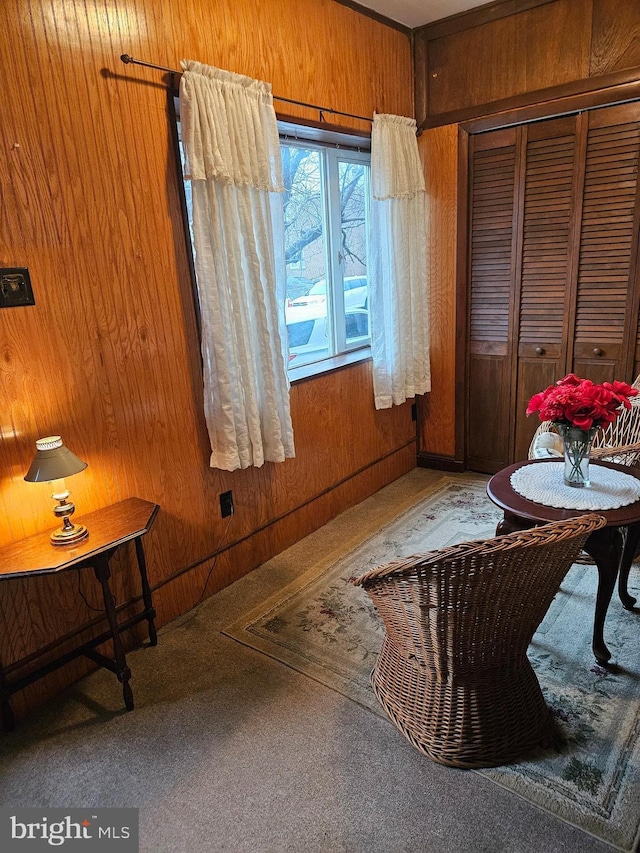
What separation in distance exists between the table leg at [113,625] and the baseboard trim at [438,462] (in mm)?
2544

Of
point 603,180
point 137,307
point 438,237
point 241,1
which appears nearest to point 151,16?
point 241,1

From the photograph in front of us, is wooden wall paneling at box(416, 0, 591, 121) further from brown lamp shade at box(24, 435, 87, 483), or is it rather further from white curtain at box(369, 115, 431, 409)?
brown lamp shade at box(24, 435, 87, 483)

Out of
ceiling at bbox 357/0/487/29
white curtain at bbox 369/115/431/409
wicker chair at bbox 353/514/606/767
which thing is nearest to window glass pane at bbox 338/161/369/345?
white curtain at bbox 369/115/431/409

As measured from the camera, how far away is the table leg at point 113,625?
1.82 meters

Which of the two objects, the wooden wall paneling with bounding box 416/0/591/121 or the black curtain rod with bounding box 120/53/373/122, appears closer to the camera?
the black curtain rod with bounding box 120/53/373/122

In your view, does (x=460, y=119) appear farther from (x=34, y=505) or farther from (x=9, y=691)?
(x=9, y=691)

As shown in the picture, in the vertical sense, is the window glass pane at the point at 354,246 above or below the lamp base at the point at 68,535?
above

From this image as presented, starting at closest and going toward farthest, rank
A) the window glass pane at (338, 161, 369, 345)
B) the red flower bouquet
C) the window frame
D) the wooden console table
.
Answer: the wooden console table → the red flower bouquet → the window frame → the window glass pane at (338, 161, 369, 345)

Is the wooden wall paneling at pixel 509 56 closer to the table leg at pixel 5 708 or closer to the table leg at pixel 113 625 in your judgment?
the table leg at pixel 113 625

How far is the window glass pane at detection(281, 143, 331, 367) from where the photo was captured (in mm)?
2926

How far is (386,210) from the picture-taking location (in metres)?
3.19

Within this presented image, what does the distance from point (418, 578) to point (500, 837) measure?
2.28 feet

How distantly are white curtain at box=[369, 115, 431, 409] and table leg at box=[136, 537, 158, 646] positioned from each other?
174cm

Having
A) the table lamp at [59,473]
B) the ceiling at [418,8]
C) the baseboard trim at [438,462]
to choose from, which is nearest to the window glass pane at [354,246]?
the ceiling at [418,8]
